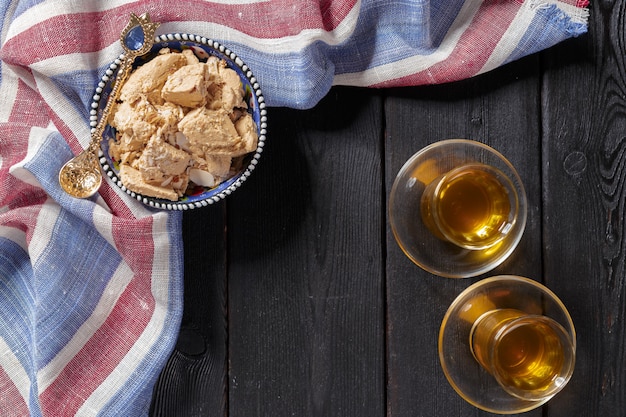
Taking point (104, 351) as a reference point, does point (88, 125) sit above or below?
above

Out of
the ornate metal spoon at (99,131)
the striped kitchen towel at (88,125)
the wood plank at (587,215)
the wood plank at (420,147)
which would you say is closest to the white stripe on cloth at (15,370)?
the striped kitchen towel at (88,125)

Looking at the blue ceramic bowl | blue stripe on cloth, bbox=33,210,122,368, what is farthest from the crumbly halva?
blue stripe on cloth, bbox=33,210,122,368

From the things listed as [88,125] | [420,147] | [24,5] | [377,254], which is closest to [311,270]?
[377,254]

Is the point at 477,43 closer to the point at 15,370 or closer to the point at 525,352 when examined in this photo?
the point at 525,352

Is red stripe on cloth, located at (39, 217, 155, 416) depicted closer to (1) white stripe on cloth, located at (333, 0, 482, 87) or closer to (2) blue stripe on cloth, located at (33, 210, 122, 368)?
(2) blue stripe on cloth, located at (33, 210, 122, 368)

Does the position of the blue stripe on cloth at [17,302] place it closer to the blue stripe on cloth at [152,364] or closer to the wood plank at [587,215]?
the blue stripe on cloth at [152,364]

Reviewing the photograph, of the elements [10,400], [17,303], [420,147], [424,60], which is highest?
[424,60]
